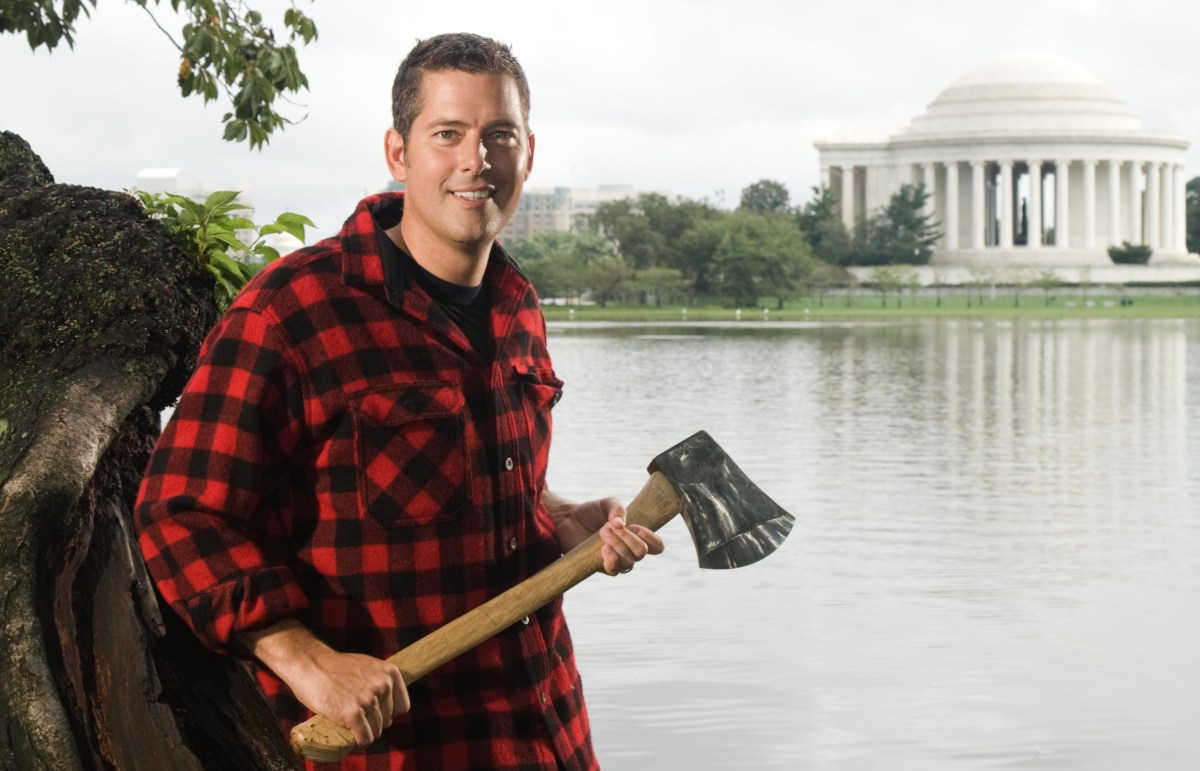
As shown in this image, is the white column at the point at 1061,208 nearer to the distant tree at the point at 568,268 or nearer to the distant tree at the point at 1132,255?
the distant tree at the point at 1132,255

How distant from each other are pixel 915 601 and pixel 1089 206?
321 ft

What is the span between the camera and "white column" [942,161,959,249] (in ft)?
336

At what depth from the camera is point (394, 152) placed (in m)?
2.93

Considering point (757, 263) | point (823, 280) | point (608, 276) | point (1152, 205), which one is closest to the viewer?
point (757, 263)

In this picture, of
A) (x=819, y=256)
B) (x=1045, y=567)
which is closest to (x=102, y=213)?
(x=1045, y=567)

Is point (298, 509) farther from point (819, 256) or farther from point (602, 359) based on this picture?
point (819, 256)

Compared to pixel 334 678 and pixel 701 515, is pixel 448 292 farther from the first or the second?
pixel 334 678

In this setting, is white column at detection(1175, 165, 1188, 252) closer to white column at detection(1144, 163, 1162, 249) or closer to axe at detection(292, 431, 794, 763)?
white column at detection(1144, 163, 1162, 249)

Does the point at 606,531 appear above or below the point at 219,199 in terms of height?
Answer: below

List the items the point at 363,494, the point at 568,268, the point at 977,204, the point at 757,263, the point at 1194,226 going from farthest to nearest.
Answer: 1. the point at 1194,226
2. the point at 977,204
3. the point at 568,268
4. the point at 757,263
5. the point at 363,494

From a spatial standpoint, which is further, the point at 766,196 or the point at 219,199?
the point at 766,196

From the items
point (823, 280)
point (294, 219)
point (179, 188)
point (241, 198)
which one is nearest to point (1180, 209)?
point (823, 280)

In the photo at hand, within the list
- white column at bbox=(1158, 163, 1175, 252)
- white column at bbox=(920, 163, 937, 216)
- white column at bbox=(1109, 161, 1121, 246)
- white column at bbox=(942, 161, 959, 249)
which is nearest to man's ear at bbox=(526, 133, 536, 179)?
white column at bbox=(942, 161, 959, 249)

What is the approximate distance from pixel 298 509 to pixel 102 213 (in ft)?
2.20
